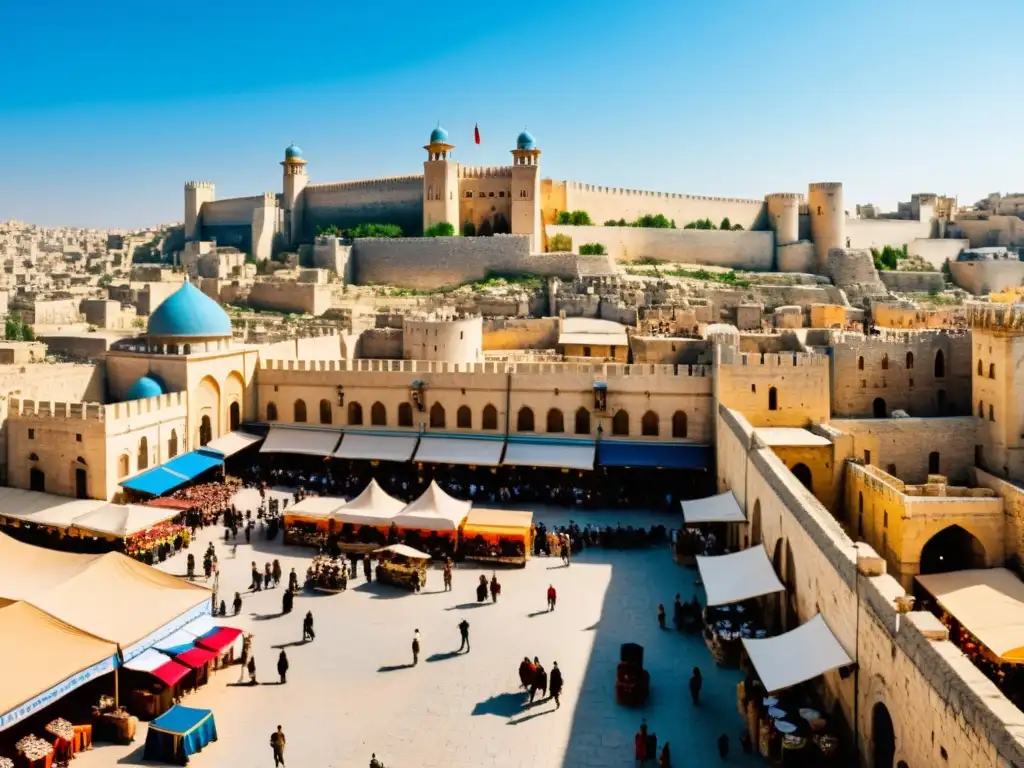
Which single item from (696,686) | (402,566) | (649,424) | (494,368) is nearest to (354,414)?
(494,368)

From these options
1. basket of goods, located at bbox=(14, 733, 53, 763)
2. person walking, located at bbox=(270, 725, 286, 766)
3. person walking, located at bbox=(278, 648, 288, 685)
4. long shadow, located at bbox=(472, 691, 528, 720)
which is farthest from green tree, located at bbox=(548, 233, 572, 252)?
basket of goods, located at bbox=(14, 733, 53, 763)

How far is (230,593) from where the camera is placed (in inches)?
698

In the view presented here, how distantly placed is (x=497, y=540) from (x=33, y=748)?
9.90 metres

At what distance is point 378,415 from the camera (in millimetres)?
26922

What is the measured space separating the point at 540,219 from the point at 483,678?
Answer: 138ft

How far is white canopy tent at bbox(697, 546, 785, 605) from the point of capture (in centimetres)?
1474

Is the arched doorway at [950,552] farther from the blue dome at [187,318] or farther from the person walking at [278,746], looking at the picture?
the blue dome at [187,318]

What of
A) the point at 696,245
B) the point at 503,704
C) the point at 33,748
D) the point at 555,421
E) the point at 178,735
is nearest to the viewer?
the point at 33,748

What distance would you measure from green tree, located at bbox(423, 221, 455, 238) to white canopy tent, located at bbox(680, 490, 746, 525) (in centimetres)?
3350

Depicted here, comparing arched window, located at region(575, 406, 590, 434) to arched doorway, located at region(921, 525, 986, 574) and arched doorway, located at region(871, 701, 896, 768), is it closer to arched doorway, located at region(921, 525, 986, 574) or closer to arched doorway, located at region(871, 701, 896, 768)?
arched doorway, located at region(921, 525, 986, 574)

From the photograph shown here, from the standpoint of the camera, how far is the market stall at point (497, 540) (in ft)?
63.5

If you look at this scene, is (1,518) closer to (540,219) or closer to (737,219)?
(540,219)

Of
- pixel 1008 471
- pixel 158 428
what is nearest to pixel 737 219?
pixel 1008 471

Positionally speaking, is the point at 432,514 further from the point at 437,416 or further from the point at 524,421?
the point at 437,416
